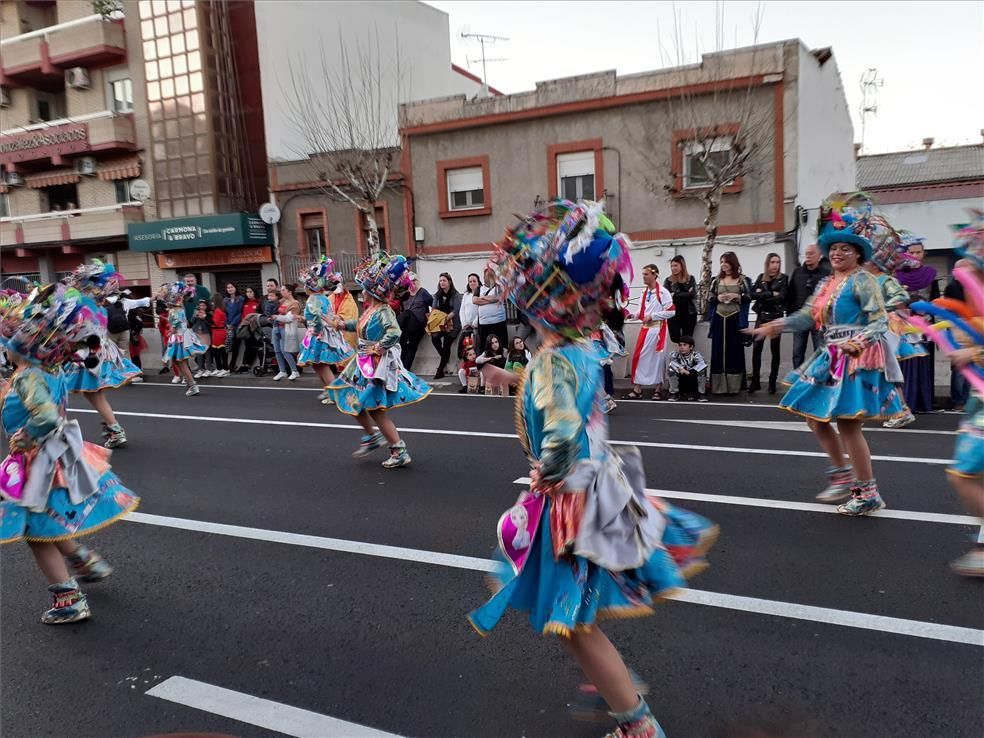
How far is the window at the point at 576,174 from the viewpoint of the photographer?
20.1m

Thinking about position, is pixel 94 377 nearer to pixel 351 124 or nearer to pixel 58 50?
pixel 351 124

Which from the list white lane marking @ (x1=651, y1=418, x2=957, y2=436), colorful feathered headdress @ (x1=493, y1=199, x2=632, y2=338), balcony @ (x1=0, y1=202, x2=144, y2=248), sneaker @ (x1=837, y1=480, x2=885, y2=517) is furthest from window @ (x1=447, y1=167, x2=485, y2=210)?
colorful feathered headdress @ (x1=493, y1=199, x2=632, y2=338)

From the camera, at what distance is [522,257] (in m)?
2.75

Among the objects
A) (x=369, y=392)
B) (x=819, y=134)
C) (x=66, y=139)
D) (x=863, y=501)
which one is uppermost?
(x=66, y=139)

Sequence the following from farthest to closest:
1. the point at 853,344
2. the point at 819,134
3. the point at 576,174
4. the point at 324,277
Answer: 1. the point at 576,174
2. the point at 819,134
3. the point at 324,277
4. the point at 853,344

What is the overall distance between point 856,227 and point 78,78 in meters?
30.6

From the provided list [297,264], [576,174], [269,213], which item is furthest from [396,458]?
[269,213]

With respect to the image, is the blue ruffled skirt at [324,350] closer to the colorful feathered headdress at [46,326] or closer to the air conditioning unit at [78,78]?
the colorful feathered headdress at [46,326]

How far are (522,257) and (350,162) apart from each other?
20.6m

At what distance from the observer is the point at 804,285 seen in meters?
10.2

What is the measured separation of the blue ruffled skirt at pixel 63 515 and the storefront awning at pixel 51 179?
28.9m

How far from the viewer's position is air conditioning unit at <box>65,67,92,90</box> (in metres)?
27.5

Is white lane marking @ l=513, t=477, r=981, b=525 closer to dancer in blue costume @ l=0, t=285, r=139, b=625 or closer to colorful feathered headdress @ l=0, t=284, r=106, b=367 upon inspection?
dancer in blue costume @ l=0, t=285, r=139, b=625

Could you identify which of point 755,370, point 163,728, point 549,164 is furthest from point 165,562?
point 549,164
